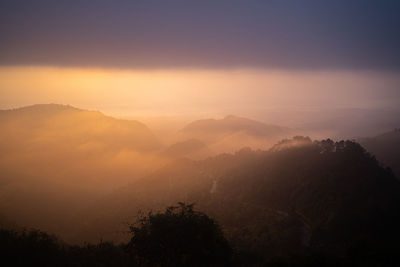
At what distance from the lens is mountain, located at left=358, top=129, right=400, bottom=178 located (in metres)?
65.1

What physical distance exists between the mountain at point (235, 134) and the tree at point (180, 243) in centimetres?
11850

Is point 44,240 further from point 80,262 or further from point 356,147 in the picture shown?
point 356,147

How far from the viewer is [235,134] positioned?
17750 centimetres

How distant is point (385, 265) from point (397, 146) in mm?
63733

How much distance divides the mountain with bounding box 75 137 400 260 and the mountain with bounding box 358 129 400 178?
11793mm

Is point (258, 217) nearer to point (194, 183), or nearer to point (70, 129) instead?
point (194, 183)

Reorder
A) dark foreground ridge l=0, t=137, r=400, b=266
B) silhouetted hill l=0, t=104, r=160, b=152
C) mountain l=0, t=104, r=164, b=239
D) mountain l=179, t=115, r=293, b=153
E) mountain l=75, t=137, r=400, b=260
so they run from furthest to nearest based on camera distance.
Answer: mountain l=179, t=115, r=293, b=153
silhouetted hill l=0, t=104, r=160, b=152
mountain l=0, t=104, r=164, b=239
mountain l=75, t=137, r=400, b=260
dark foreground ridge l=0, t=137, r=400, b=266

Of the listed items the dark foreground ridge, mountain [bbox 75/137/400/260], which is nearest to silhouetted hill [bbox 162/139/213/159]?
the dark foreground ridge

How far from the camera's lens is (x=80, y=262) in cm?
2431

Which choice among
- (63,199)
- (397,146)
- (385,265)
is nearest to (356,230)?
(385,265)

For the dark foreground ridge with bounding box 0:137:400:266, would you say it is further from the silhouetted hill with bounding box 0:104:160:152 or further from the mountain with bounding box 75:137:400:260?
the silhouetted hill with bounding box 0:104:160:152

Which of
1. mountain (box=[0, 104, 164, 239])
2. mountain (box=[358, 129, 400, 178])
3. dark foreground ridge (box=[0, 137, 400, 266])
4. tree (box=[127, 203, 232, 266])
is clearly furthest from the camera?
mountain (box=[0, 104, 164, 239])

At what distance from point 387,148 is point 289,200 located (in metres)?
39.4

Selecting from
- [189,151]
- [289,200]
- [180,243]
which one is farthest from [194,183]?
[189,151]
